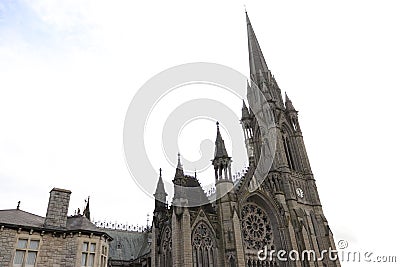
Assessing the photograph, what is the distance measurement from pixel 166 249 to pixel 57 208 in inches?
730

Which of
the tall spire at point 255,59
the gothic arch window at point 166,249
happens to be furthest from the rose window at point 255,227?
the tall spire at point 255,59

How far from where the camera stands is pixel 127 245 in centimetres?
5650

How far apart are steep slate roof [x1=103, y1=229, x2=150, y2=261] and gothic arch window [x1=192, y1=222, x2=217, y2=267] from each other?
2089 cm

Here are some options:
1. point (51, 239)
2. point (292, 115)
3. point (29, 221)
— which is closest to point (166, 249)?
point (51, 239)

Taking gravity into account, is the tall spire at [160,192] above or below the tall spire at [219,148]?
below

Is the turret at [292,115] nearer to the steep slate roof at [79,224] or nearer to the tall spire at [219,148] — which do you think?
the tall spire at [219,148]

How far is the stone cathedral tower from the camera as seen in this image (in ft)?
108

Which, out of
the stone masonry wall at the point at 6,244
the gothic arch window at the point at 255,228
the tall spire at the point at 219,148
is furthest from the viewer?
the tall spire at the point at 219,148

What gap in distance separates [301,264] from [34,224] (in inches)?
1126

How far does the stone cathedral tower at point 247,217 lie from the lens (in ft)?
108

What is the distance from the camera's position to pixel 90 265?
64.4 feet

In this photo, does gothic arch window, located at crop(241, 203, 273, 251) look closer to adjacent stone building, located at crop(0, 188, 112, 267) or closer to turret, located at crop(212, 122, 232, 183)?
turret, located at crop(212, 122, 232, 183)

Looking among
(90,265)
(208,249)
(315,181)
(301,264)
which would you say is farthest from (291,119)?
(90,265)

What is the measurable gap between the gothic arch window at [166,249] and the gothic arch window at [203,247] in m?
3.84
